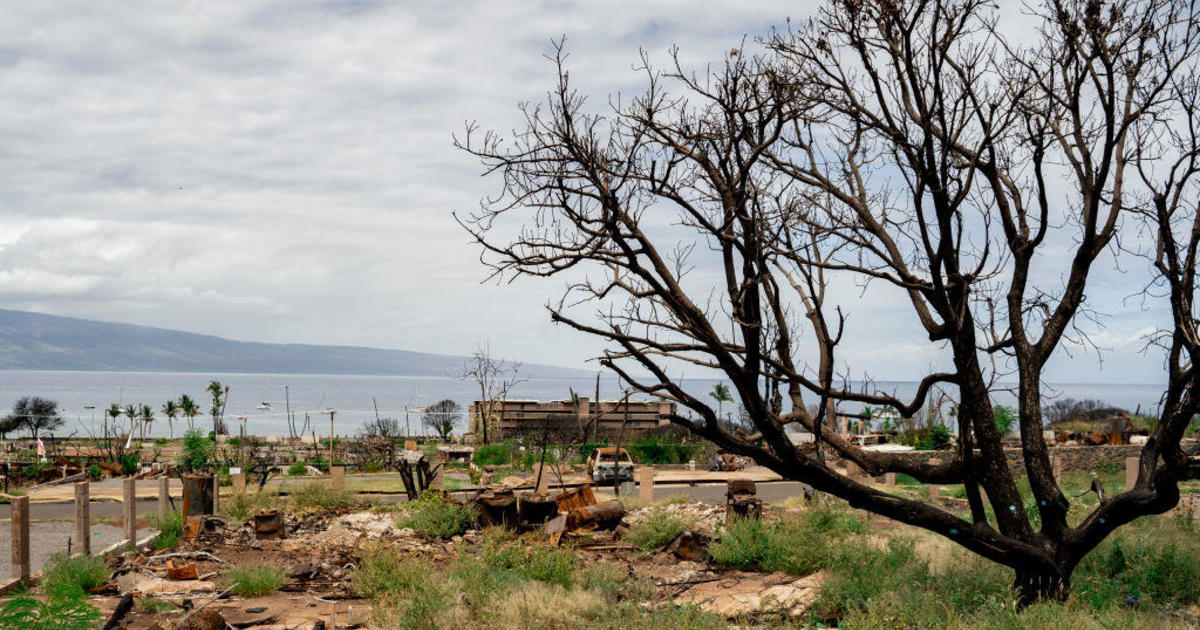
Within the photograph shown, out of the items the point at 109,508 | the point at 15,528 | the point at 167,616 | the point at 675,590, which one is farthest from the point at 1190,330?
the point at 109,508

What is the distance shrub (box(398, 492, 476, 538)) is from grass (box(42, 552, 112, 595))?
595 cm

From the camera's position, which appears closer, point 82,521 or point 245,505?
point 82,521

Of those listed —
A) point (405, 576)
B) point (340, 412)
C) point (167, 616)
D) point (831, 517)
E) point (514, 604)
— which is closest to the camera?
point (514, 604)

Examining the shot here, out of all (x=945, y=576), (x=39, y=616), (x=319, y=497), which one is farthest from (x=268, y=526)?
(x=945, y=576)

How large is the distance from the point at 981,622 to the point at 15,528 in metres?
12.4

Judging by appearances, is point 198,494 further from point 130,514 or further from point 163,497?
point 130,514

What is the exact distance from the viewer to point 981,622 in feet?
30.0

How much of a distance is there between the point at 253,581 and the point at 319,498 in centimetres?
993

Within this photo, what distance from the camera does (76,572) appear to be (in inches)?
529

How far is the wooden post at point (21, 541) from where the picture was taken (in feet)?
45.1

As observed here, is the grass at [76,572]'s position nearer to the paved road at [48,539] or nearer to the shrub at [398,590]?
the paved road at [48,539]

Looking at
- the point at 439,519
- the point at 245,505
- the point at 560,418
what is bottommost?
the point at 439,519

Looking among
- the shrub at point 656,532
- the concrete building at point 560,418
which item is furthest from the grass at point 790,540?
the concrete building at point 560,418

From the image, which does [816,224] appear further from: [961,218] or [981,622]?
[981,622]
